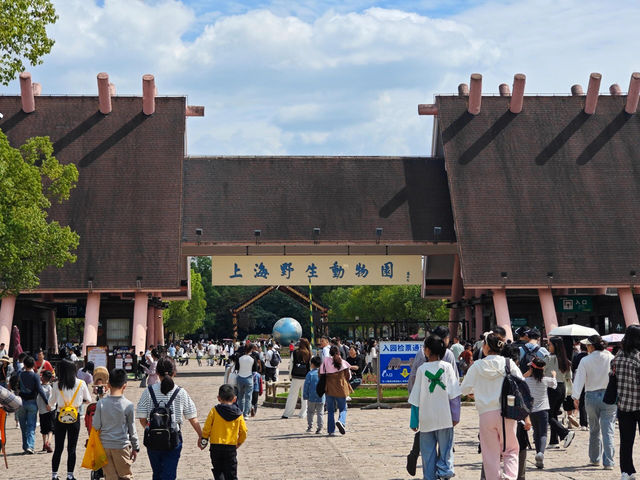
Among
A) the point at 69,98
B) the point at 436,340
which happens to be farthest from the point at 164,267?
the point at 436,340

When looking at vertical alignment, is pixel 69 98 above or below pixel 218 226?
above

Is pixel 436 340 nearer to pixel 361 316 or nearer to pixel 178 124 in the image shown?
pixel 178 124

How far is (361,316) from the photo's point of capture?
347 feet

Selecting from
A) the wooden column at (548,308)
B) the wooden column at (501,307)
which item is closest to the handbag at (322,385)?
the wooden column at (501,307)

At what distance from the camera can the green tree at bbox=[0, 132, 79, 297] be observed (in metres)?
27.3

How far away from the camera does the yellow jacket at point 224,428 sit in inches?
428

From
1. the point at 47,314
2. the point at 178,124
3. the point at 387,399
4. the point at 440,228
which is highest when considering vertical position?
the point at 178,124

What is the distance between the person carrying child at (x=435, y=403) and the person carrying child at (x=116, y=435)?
127 inches

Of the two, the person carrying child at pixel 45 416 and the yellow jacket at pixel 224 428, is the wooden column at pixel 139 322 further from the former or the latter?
the yellow jacket at pixel 224 428

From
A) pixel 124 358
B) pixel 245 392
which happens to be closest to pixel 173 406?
pixel 245 392

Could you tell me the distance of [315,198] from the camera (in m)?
45.8

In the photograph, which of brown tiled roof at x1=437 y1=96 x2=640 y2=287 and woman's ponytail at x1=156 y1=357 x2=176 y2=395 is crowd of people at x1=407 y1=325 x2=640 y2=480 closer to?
woman's ponytail at x1=156 y1=357 x2=176 y2=395

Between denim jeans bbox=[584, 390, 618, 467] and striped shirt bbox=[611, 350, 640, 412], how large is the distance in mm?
1289

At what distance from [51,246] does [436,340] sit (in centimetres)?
2114
